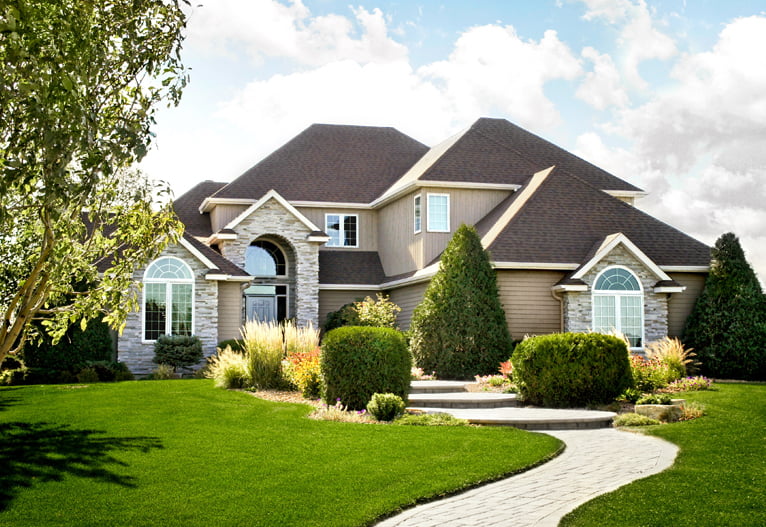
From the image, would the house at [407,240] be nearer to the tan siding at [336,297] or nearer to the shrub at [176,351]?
the tan siding at [336,297]

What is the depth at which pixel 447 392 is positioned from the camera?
16.4 metres

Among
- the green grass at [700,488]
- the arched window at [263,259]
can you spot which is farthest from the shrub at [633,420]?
the arched window at [263,259]

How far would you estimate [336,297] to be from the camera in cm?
2738

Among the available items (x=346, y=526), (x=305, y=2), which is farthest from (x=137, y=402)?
(x=346, y=526)

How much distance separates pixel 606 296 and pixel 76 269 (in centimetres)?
1608

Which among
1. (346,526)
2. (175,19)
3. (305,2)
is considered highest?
(305,2)

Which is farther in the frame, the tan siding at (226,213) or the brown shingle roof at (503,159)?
the tan siding at (226,213)

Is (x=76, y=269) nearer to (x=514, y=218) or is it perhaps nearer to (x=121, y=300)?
(x=121, y=300)

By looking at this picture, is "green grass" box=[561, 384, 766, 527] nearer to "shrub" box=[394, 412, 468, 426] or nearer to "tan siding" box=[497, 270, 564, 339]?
"shrub" box=[394, 412, 468, 426]

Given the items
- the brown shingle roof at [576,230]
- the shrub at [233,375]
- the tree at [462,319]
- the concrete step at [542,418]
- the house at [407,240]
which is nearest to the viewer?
the concrete step at [542,418]

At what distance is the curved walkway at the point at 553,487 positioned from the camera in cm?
663

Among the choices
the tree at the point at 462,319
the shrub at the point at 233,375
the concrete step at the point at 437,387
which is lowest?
the concrete step at the point at 437,387

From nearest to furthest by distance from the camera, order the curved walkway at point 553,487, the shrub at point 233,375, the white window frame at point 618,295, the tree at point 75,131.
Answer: the tree at point 75,131, the curved walkway at point 553,487, the shrub at point 233,375, the white window frame at point 618,295

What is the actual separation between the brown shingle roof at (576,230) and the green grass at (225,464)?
10.2m
